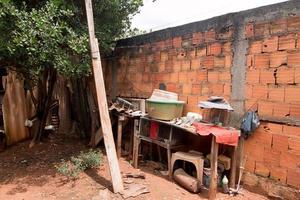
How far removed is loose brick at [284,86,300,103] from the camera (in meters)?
3.62

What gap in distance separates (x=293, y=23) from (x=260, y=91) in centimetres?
94

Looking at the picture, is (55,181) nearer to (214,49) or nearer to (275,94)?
(214,49)

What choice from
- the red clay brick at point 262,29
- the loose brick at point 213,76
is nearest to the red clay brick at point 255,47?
the red clay brick at point 262,29

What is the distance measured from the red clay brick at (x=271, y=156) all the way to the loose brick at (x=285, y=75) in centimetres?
91

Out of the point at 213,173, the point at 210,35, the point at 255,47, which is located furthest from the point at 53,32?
the point at 213,173

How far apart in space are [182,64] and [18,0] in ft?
9.30

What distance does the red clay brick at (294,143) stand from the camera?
3641 mm

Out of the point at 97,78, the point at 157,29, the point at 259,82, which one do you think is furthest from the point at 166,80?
the point at 259,82

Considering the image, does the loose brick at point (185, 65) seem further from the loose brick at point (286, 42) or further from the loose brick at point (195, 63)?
the loose brick at point (286, 42)

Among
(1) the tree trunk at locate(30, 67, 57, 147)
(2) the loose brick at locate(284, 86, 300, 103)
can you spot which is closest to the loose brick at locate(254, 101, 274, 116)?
(2) the loose brick at locate(284, 86, 300, 103)

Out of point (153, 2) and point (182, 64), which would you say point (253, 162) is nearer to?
point (182, 64)

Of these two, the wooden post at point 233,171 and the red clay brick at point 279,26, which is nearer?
the red clay brick at point 279,26

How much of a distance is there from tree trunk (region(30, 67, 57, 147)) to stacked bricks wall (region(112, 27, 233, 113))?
5.47 ft

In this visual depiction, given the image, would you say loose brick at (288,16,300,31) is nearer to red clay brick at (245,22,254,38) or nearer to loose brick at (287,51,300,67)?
loose brick at (287,51,300,67)
